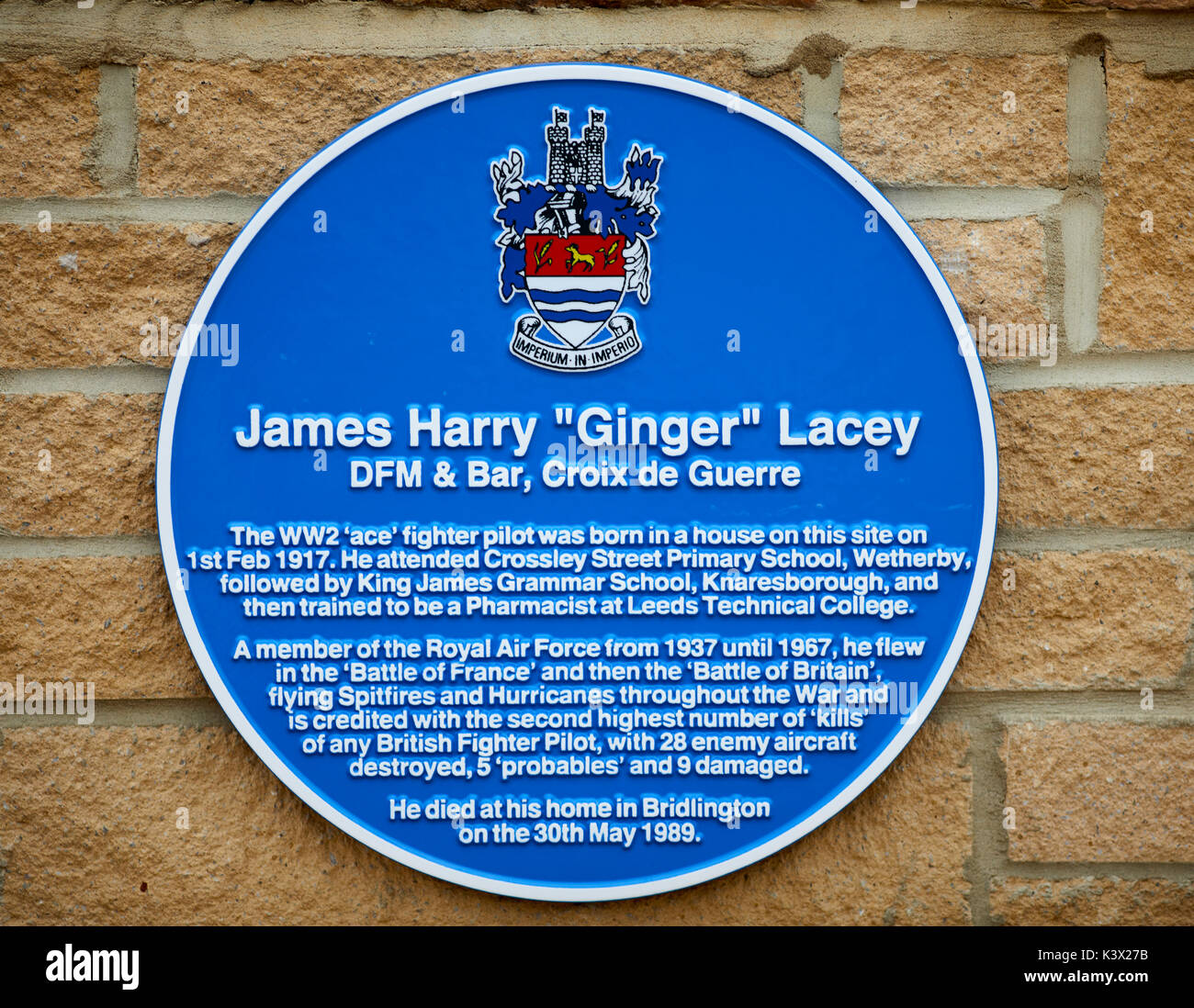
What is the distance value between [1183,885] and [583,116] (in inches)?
57.2

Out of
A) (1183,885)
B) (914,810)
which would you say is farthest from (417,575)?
(1183,885)

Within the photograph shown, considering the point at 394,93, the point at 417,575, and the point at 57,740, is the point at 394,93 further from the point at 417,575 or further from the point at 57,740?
the point at 57,740

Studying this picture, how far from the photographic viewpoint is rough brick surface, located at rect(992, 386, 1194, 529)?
129 cm

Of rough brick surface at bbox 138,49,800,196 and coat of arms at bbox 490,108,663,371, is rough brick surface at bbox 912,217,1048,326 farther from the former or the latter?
coat of arms at bbox 490,108,663,371

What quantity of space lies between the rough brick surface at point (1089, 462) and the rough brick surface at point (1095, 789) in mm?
322

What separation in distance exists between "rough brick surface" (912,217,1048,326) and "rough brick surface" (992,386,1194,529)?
0.42 feet

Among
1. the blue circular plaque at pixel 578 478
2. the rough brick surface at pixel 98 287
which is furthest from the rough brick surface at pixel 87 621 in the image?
the rough brick surface at pixel 98 287

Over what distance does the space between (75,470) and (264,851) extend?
64 cm

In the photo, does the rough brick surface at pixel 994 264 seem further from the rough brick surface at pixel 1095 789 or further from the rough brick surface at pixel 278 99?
the rough brick surface at pixel 1095 789

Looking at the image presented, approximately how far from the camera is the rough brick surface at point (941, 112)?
4.22 feet

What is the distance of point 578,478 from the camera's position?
125cm

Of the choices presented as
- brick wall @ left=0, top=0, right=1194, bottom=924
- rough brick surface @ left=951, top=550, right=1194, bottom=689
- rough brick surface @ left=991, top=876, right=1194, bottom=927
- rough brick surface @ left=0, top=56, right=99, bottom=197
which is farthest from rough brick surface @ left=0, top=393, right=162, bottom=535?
rough brick surface @ left=991, top=876, right=1194, bottom=927

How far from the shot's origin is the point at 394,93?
129 centimetres

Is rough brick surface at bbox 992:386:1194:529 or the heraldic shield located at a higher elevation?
the heraldic shield
